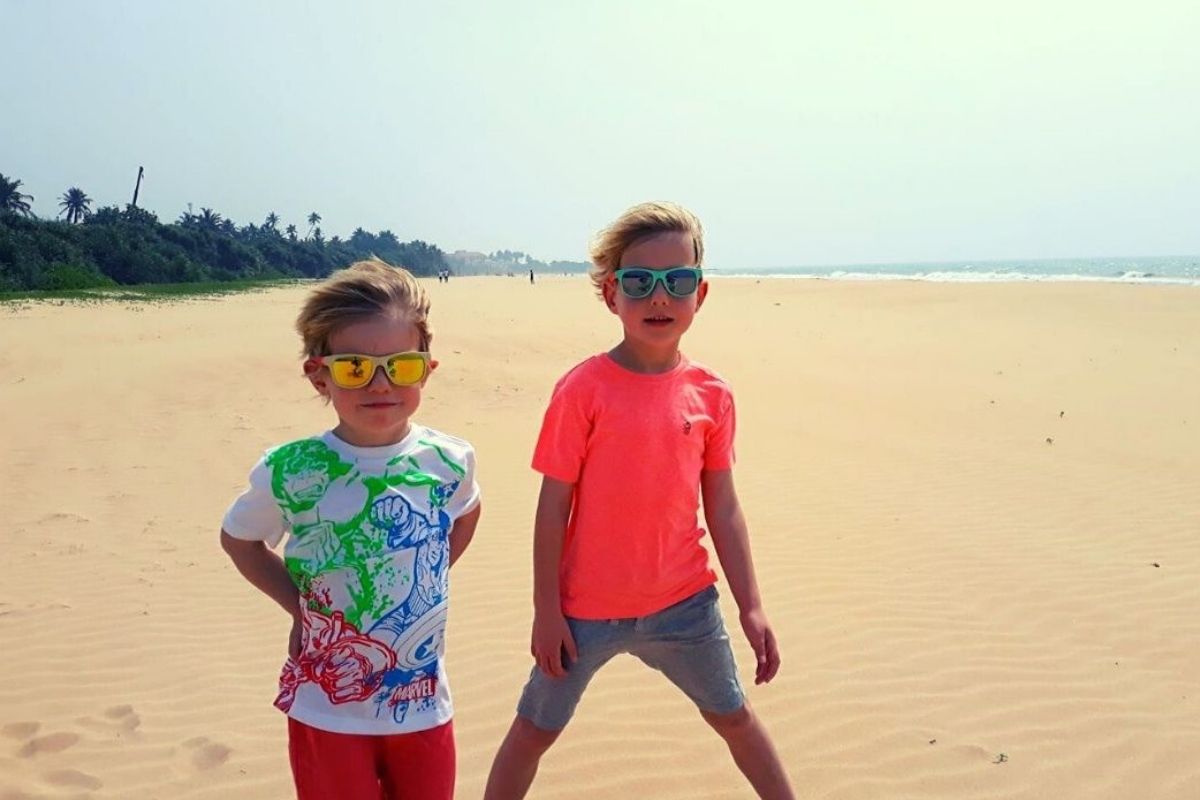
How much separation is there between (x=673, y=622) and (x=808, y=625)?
9.27ft

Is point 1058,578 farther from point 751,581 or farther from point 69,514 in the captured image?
point 69,514

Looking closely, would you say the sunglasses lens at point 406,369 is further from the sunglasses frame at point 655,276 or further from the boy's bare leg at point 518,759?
the boy's bare leg at point 518,759

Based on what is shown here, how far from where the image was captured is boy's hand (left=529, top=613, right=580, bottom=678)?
2.37 meters

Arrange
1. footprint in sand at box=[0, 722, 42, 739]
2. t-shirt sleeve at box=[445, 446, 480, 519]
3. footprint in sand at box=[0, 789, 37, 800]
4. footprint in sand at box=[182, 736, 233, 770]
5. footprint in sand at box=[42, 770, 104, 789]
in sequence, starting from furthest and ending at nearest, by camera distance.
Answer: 1. footprint in sand at box=[0, 722, 42, 739]
2. footprint in sand at box=[182, 736, 233, 770]
3. footprint in sand at box=[42, 770, 104, 789]
4. footprint in sand at box=[0, 789, 37, 800]
5. t-shirt sleeve at box=[445, 446, 480, 519]

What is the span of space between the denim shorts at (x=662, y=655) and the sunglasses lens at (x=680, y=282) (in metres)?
0.87

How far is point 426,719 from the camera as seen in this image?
1.99 m

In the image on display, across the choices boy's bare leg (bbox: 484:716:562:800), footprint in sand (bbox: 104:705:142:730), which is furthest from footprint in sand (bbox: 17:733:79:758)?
boy's bare leg (bbox: 484:716:562:800)

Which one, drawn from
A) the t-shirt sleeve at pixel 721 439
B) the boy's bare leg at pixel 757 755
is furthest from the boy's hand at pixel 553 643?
the t-shirt sleeve at pixel 721 439

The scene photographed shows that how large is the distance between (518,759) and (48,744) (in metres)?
2.44

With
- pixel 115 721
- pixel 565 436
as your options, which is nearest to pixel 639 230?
pixel 565 436

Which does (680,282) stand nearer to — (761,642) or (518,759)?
(761,642)

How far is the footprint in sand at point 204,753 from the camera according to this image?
356 centimetres

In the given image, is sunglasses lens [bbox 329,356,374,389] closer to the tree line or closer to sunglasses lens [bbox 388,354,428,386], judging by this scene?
sunglasses lens [bbox 388,354,428,386]

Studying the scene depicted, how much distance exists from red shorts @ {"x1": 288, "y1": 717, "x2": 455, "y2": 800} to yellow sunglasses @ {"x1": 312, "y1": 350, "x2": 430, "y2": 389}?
780 mm
